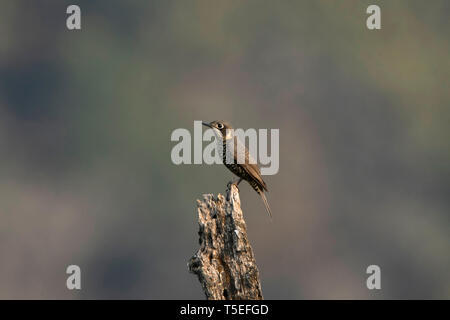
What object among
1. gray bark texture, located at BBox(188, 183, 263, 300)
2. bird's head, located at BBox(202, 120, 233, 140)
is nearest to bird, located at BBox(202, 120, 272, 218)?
bird's head, located at BBox(202, 120, 233, 140)

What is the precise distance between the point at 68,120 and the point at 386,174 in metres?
56.8

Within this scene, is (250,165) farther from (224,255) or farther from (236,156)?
(224,255)

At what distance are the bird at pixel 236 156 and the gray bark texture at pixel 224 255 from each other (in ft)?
15.1

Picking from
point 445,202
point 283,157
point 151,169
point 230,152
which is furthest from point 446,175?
point 230,152

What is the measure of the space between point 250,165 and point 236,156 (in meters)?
0.35

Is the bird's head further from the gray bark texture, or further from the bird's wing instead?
the gray bark texture

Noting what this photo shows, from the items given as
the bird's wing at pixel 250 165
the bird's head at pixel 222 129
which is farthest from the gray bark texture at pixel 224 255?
the bird's head at pixel 222 129

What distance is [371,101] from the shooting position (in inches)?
6826

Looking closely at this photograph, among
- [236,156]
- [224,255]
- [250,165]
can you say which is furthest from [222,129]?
[224,255]

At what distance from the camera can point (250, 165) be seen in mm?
21859

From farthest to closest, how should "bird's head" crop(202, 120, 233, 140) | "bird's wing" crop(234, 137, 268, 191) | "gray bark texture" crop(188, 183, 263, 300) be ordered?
"bird's head" crop(202, 120, 233, 140), "bird's wing" crop(234, 137, 268, 191), "gray bark texture" crop(188, 183, 263, 300)

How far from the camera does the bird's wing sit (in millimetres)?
21781

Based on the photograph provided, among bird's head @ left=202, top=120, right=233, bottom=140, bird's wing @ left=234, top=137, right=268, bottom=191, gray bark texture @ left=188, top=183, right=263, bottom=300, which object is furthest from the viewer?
bird's head @ left=202, top=120, right=233, bottom=140

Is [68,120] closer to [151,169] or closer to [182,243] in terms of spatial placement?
[151,169]
